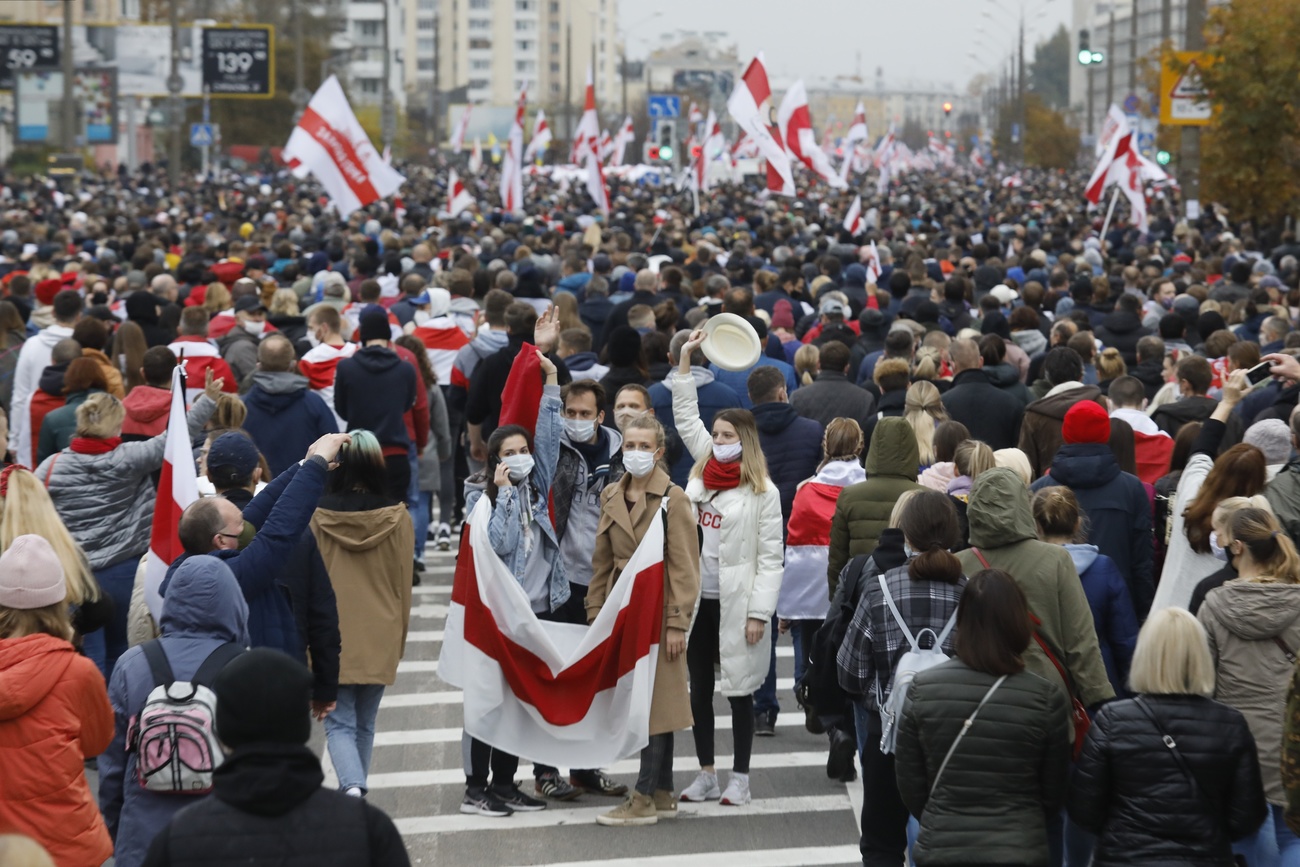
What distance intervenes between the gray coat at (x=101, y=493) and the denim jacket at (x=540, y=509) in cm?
181

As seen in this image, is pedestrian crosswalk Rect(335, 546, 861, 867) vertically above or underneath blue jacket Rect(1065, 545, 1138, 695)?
underneath

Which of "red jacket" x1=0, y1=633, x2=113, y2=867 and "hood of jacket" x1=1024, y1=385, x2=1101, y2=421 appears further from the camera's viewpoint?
"hood of jacket" x1=1024, y1=385, x2=1101, y2=421

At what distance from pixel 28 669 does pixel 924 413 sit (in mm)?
5336

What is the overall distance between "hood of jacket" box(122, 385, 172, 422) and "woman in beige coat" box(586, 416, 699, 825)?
131 inches

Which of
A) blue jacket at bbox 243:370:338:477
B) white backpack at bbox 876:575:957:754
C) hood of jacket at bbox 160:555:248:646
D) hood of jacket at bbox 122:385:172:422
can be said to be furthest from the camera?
blue jacket at bbox 243:370:338:477

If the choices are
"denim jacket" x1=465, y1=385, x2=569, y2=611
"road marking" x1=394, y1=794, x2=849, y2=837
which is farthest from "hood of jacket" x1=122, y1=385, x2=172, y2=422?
"road marking" x1=394, y1=794, x2=849, y2=837

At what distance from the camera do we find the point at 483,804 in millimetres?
7855

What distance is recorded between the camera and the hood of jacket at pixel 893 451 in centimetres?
763

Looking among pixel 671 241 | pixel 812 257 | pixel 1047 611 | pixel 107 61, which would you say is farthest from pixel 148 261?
pixel 107 61

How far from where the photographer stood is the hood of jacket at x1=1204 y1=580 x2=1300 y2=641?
5.91 m

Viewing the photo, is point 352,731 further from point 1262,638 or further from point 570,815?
point 1262,638

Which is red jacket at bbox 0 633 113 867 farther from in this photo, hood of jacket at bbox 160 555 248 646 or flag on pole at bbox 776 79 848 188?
flag on pole at bbox 776 79 848 188

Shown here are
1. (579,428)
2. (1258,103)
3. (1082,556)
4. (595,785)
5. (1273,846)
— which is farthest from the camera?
(1258,103)

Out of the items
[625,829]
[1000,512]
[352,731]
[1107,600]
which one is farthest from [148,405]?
[1107,600]
